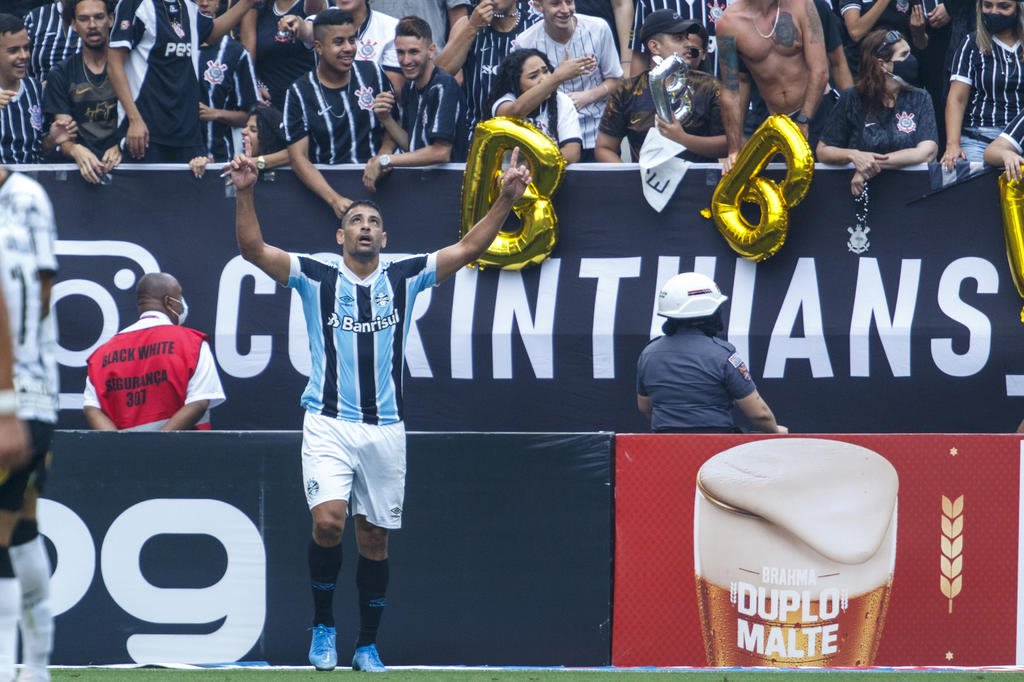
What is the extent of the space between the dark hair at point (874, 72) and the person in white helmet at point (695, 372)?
1753 mm

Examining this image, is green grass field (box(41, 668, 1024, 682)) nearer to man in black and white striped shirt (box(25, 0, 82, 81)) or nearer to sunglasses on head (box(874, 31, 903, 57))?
sunglasses on head (box(874, 31, 903, 57))

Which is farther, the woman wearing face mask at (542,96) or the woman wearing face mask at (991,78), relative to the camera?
the woman wearing face mask at (991,78)

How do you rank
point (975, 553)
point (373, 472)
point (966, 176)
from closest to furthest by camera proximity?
1. point (373, 472)
2. point (975, 553)
3. point (966, 176)

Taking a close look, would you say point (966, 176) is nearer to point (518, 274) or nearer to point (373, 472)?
point (518, 274)

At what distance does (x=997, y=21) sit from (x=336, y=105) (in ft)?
13.0

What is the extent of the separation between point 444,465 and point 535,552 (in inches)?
24.5

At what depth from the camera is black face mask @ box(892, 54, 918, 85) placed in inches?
343

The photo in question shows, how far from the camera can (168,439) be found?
7609 millimetres

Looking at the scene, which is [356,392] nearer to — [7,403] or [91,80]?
[7,403]

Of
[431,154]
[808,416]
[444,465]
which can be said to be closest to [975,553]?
[808,416]

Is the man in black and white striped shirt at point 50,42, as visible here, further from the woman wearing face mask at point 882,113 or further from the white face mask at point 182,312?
the woman wearing face mask at point 882,113

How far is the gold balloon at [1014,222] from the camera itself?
27.5 feet

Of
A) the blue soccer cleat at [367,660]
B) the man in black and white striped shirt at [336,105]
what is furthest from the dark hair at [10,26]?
the blue soccer cleat at [367,660]

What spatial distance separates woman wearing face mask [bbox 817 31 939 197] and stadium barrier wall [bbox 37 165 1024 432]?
188 mm
